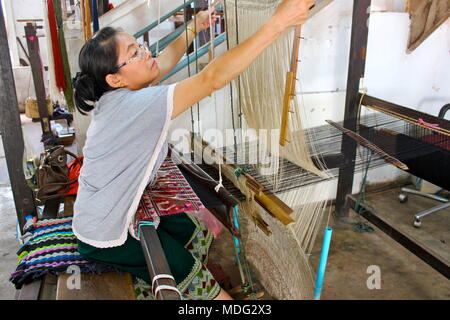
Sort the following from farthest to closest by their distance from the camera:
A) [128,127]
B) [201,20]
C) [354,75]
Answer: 1. [354,75]
2. [201,20]
3. [128,127]

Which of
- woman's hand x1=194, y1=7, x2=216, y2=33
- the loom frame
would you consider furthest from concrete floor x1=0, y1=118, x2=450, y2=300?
woman's hand x1=194, y1=7, x2=216, y2=33

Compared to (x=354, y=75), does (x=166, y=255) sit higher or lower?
lower

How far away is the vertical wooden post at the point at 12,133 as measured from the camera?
7.96 ft

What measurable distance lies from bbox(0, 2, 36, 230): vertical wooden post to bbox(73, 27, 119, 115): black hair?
4.30ft

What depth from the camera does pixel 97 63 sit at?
54.3 inches

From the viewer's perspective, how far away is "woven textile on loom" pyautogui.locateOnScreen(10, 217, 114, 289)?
1.54 meters

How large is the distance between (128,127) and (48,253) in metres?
0.76

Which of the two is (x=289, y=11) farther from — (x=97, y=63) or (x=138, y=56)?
(x=97, y=63)

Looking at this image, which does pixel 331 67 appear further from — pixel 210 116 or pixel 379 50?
pixel 210 116

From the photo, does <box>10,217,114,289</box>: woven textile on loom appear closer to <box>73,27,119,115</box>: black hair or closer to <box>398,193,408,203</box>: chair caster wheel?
<box>73,27,119,115</box>: black hair

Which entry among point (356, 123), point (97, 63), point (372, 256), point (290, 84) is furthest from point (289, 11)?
point (372, 256)

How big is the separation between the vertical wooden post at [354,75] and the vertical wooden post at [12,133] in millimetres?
2183

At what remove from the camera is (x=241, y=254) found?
219cm
